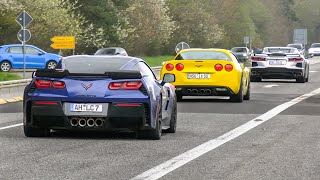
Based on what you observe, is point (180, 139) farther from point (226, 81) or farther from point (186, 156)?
point (226, 81)

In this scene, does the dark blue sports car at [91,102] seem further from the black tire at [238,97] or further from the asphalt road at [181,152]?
the black tire at [238,97]

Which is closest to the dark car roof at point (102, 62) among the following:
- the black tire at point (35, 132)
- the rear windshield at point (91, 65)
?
the rear windshield at point (91, 65)

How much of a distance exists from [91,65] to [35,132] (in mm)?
1206

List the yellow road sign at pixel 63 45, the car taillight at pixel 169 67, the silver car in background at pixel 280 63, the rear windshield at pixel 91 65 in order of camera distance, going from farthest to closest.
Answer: the yellow road sign at pixel 63 45
the silver car in background at pixel 280 63
the car taillight at pixel 169 67
the rear windshield at pixel 91 65

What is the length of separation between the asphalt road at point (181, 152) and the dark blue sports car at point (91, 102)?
0.21m

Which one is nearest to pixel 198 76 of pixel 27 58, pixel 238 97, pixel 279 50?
pixel 238 97

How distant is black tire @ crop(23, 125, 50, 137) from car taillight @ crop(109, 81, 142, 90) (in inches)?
43.1

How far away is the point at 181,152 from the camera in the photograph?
1123 centimetres

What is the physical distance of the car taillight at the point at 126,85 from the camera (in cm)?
1277

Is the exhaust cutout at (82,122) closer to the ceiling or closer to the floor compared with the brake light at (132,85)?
closer to the floor

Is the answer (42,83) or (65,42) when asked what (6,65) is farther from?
(42,83)

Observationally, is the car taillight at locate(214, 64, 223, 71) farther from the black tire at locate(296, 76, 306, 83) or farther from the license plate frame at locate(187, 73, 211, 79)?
the black tire at locate(296, 76, 306, 83)

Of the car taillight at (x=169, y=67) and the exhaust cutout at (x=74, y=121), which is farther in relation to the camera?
the car taillight at (x=169, y=67)

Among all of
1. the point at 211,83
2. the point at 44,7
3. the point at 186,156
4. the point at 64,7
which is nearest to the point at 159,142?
the point at 186,156
